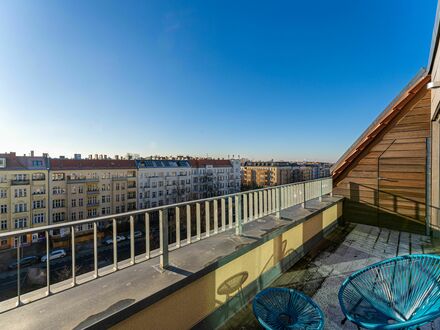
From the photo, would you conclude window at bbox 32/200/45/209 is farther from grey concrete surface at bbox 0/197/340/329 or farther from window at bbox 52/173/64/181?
grey concrete surface at bbox 0/197/340/329

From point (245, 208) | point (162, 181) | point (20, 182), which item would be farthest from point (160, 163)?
point (245, 208)

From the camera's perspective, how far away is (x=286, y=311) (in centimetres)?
169

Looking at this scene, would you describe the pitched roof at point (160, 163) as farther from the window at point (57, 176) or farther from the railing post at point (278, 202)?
the railing post at point (278, 202)

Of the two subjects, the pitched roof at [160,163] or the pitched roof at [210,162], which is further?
the pitched roof at [210,162]

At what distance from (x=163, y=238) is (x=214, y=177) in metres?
31.7

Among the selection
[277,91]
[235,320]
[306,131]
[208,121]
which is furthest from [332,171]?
[208,121]

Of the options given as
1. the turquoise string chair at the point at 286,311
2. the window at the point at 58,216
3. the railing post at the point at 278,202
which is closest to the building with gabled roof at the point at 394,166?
the railing post at the point at 278,202

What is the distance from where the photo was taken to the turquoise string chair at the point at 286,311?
1520 mm

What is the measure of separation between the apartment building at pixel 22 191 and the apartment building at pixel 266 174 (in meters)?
35.8

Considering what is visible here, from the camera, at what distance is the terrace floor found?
2.00 m

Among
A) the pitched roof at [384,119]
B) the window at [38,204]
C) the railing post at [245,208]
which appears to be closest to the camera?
the railing post at [245,208]

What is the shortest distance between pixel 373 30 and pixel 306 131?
10.1 metres

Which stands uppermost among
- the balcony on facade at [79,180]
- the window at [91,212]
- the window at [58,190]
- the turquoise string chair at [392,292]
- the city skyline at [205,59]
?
the city skyline at [205,59]

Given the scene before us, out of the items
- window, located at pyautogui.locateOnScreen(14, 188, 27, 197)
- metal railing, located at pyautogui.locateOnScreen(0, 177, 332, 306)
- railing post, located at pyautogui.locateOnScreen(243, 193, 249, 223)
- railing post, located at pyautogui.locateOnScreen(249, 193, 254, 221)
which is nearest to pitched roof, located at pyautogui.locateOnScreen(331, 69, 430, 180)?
metal railing, located at pyautogui.locateOnScreen(0, 177, 332, 306)
